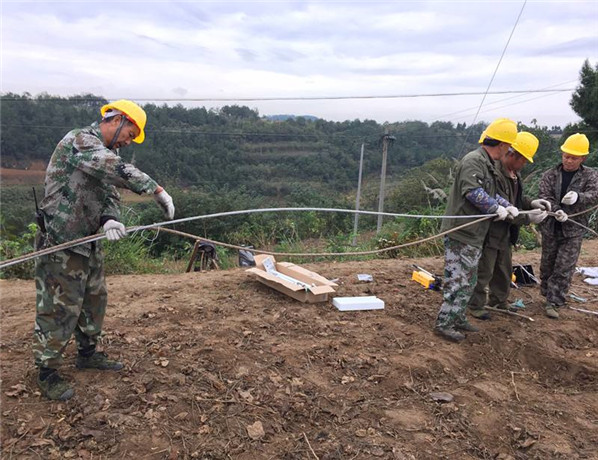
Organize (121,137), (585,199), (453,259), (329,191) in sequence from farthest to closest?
(329,191) → (585,199) → (453,259) → (121,137)

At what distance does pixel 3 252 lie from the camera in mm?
5852

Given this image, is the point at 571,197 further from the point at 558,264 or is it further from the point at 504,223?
the point at 504,223

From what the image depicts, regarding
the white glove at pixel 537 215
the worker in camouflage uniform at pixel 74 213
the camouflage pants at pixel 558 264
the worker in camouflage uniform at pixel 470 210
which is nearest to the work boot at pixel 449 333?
the worker in camouflage uniform at pixel 470 210

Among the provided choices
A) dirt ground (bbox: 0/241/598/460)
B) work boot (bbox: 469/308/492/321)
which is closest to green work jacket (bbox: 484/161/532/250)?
work boot (bbox: 469/308/492/321)

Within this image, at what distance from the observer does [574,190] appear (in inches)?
162

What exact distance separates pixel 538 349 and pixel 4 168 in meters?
30.8

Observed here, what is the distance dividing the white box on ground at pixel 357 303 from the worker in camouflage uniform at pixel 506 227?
2.80ft

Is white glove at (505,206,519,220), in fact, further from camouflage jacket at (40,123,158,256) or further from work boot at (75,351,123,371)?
work boot at (75,351,123,371)

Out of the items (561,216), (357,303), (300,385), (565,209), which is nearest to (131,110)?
(300,385)

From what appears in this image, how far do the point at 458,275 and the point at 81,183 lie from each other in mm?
2681

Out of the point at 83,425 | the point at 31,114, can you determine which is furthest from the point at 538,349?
the point at 31,114

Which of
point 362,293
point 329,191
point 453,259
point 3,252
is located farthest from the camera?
point 329,191

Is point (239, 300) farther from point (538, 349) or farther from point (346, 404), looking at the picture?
point (538, 349)

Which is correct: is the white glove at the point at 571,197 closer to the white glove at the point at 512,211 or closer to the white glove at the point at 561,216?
the white glove at the point at 561,216
